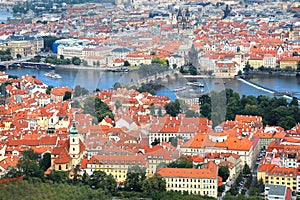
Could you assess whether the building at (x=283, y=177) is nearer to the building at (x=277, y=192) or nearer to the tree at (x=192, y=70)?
the building at (x=277, y=192)

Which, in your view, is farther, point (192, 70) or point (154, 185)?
point (192, 70)

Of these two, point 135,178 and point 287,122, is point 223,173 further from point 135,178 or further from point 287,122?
point 287,122

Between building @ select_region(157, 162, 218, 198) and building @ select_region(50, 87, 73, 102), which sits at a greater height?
building @ select_region(157, 162, 218, 198)

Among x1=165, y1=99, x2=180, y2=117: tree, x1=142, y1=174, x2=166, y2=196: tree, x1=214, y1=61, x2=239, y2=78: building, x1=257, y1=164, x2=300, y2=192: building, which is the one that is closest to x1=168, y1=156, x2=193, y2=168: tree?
x1=142, y1=174, x2=166, y2=196: tree

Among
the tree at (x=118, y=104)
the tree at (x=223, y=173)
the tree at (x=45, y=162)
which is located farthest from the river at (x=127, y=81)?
the tree at (x=223, y=173)

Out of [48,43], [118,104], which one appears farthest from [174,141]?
[48,43]

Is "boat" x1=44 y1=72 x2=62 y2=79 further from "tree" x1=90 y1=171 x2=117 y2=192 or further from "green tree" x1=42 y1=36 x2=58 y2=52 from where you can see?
"tree" x1=90 y1=171 x2=117 y2=192
